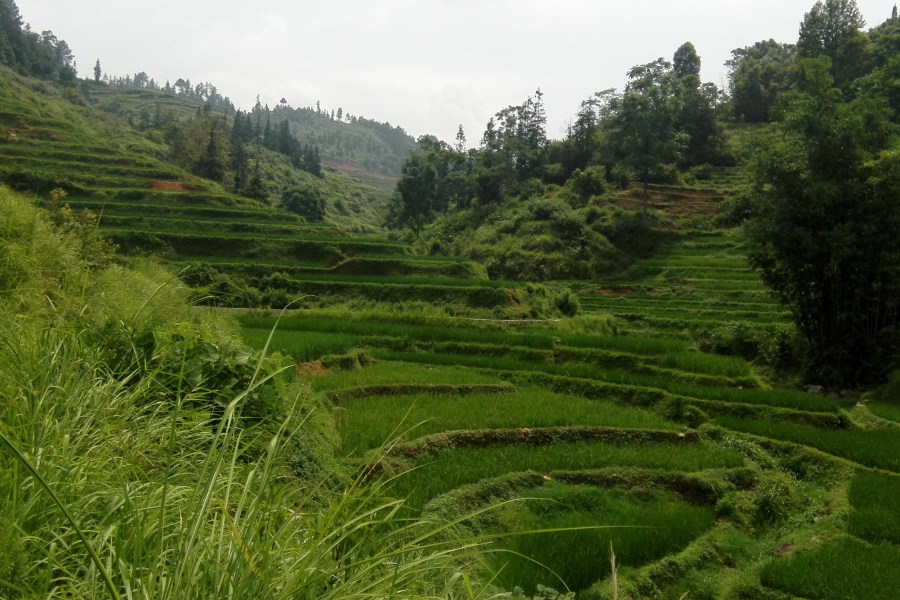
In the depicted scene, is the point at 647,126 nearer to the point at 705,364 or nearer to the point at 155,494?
the point at 705,364

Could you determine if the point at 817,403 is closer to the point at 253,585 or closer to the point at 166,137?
the point at 253,585

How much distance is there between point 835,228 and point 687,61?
168 ft

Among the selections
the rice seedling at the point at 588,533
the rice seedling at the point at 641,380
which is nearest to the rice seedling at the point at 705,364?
the rice seedling at the point at 641,380

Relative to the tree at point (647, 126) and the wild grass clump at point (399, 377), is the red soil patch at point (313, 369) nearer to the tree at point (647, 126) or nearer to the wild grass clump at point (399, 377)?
the wild grass clump at point (399, 377)

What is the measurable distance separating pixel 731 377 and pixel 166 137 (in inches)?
2383

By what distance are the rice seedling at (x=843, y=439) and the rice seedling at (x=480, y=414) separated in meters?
1.40

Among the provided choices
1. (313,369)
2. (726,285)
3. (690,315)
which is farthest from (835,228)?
(313,369)

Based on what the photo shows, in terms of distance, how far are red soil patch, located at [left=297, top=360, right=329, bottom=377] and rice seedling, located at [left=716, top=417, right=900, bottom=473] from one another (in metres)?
7.94

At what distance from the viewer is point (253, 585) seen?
192 centimetres

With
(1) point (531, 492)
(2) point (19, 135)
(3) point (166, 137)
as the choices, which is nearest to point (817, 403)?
(1) point (531, 492)

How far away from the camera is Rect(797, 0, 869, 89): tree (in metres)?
43.2

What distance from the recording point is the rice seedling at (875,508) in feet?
22.6

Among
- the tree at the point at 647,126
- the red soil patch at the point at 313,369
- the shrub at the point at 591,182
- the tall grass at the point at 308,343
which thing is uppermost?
the tree at the point at 647,126

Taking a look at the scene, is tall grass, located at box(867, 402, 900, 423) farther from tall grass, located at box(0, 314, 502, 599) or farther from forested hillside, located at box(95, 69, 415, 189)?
forested hillside, located at box(95, 69, 415, 189)
